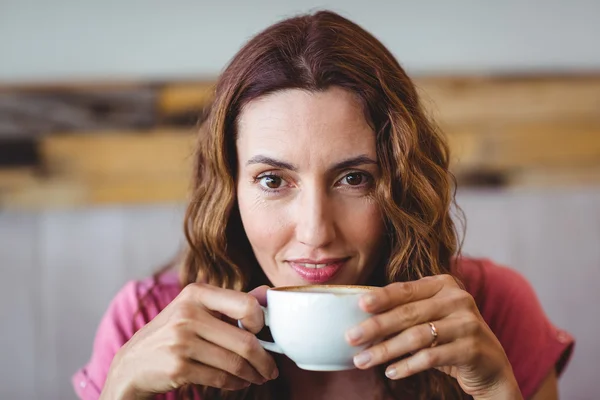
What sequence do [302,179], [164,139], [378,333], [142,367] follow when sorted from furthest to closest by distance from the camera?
[164,139] → [302,179] → [142,367] → [378,333]

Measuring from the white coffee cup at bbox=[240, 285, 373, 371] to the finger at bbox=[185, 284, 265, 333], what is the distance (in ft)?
0.09

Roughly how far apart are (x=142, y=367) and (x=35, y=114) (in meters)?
1.34

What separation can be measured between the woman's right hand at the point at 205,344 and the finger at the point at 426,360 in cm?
16

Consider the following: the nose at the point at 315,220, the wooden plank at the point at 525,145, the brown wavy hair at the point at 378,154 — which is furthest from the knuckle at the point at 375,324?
the wooden plank at the point at 525,145

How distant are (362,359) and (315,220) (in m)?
0.28

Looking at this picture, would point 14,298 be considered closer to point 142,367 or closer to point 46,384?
point 46,384

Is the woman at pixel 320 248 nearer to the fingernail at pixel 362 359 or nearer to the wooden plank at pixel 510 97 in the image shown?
the fingernail at pixel 362 359

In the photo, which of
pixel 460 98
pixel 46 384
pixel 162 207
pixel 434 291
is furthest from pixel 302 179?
pixel 46 384

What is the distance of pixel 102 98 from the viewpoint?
6.46 feet

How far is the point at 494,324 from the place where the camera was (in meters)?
1.29

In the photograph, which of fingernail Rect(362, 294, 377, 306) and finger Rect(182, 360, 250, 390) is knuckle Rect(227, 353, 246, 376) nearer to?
finger Rect(182, 360, 250, 390)

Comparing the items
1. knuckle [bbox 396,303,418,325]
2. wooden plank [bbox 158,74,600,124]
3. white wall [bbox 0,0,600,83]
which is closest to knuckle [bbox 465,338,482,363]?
knuckle [bbox 396,303,418,325]

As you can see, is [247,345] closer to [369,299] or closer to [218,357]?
[218,357]

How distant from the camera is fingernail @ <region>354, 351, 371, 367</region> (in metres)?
0.76
